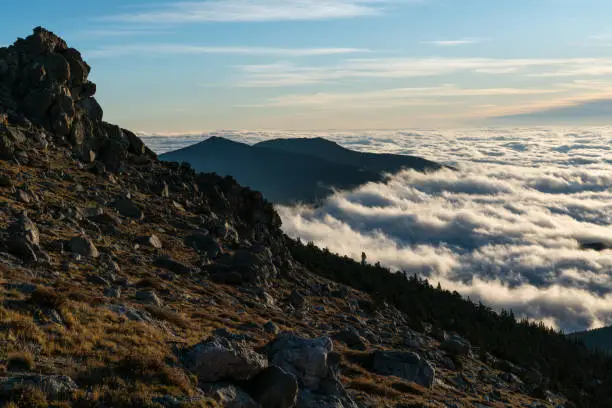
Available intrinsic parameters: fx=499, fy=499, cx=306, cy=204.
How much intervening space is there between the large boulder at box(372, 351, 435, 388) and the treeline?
48676mm

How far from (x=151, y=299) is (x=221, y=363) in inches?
570

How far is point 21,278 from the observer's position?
95.1 ft

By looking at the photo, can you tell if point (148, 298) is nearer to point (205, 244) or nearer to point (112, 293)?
point (112, 293)

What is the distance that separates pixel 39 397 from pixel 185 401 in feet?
16.0

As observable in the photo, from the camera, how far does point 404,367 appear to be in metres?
37.1

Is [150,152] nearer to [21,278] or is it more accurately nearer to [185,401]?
[21,278]

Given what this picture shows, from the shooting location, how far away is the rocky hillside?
20.2 m

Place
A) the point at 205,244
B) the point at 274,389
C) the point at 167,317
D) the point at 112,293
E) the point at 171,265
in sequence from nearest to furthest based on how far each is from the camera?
the point at 274,389 < the point at 167,317 < the point at 112,293 < the point at 171,265 < the point at 205,244

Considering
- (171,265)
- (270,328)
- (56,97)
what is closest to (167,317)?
(270,328)

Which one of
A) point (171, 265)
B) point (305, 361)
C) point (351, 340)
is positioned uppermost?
point (305, 361)

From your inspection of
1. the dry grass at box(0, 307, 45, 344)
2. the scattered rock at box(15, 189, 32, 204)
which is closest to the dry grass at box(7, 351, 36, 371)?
the dry grass at box(0, 307, 45, 344)

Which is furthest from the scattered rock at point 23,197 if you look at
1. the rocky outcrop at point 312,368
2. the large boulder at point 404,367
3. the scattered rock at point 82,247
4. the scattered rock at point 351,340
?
the large boulder at point 404,367

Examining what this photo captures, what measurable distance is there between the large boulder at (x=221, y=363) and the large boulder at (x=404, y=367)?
1687 cm

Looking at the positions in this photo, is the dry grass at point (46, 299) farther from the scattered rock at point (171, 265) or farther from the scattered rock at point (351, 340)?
the scattered rock at point (351, 340)
